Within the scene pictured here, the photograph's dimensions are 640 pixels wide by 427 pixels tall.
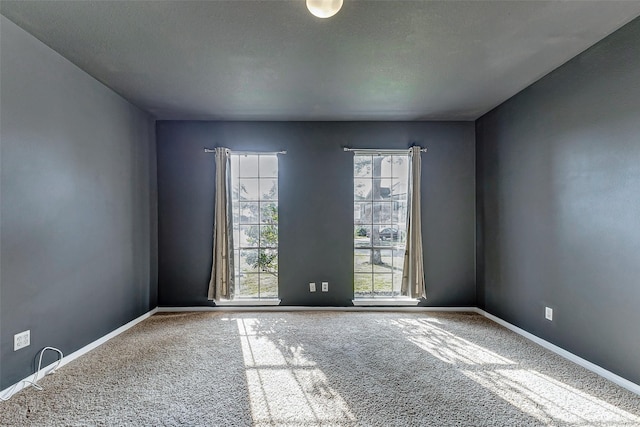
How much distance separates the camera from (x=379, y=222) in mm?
4129

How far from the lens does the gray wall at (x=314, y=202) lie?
403 cm

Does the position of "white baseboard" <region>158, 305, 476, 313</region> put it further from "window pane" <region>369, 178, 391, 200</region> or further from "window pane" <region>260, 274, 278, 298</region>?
"window pane" <region>369, 178, 391, 200</region>

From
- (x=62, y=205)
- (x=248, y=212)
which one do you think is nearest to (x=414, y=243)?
(x=248, y=212)

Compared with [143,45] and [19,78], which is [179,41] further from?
[19,78]

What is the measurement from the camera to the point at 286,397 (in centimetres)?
206

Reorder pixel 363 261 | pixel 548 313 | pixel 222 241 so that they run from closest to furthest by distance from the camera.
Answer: pixel 548 313 < pixel 222 241 < pixel 363 261

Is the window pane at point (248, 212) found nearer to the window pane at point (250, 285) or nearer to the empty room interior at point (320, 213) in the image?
the empty room interior at point (320, 213)

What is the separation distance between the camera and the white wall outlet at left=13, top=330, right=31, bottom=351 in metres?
2.13

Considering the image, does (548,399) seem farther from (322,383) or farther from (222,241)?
(222,241)

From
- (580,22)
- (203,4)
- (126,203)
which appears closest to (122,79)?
(126,203)

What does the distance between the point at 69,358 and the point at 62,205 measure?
1284 millimetres

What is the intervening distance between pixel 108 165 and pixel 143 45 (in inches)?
A: 55.2

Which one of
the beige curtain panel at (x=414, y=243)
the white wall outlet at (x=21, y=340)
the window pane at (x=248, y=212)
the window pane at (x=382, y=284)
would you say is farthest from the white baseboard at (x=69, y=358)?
the beige curtain panel at (x=414, y=243)

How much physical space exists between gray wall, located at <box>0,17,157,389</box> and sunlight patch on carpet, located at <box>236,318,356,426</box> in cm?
151
